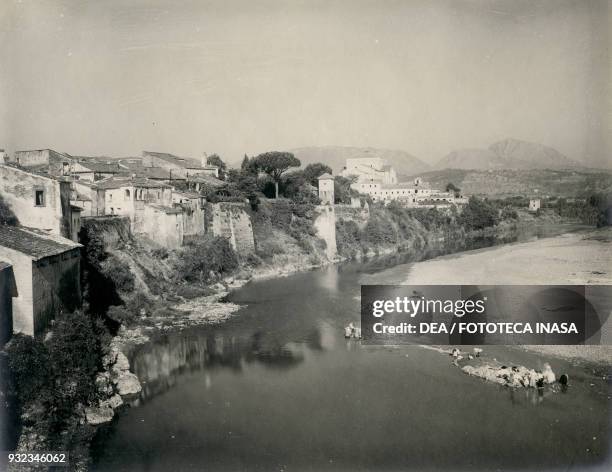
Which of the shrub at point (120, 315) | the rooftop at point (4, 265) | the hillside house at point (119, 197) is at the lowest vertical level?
the shrub at point (120, 315)

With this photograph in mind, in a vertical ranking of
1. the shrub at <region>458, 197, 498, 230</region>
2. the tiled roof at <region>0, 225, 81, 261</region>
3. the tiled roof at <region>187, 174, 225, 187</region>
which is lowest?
the shrub at <region>458, 197, 498, 230</region>

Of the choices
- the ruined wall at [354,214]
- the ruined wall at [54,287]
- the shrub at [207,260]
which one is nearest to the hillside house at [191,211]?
the shrub at [207,260]

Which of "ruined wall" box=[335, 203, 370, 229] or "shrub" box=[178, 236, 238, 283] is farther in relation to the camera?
"ruined wall" box=[335, 203, 370, 229]

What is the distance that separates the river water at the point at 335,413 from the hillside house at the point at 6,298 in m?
1.26

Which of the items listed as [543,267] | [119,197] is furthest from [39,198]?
[543,267]

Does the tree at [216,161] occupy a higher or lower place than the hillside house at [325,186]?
higher

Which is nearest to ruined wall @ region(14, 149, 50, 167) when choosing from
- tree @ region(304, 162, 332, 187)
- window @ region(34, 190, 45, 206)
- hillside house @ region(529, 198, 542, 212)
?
window @ region(34, 190, 45, 206)

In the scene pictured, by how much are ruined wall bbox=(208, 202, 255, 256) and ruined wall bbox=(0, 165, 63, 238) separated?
638cm

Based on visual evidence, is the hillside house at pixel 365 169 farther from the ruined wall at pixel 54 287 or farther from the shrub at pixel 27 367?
the shrub at pixel 27 367

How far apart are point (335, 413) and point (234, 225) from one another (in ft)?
29.3

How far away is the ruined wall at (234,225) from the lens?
43.0 ft

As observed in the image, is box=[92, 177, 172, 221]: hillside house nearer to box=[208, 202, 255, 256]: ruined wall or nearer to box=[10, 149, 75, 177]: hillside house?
box=[10, 149, 75, 177]: hillside house

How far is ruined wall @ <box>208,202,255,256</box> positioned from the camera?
516 inches

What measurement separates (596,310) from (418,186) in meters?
18.6
